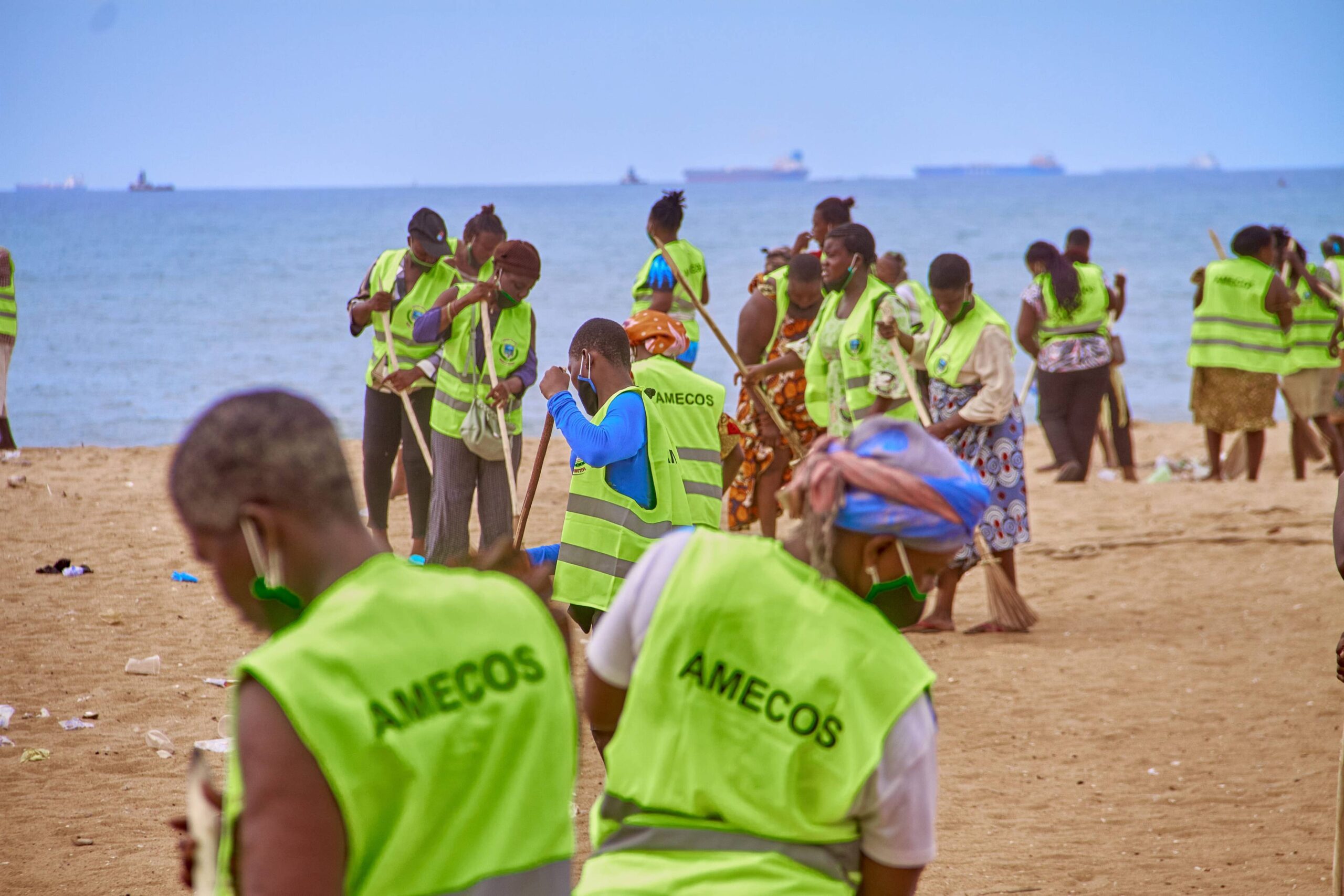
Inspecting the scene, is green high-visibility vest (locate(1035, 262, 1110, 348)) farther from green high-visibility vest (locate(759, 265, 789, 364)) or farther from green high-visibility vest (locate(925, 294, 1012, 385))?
green high-visibility vest (locate(925, 294, 1012, 385))

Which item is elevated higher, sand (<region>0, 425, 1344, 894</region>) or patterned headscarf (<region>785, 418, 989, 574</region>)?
patterned headscarf (<region>785, 418, 989, 574</region>)

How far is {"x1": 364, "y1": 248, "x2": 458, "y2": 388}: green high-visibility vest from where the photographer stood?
8.35 metres

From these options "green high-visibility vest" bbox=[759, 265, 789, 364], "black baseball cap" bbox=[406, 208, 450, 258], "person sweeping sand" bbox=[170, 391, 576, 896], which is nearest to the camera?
"person sweeping sand" bbox=[170, 391, 576, 896]

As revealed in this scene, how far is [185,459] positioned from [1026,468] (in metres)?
12.8

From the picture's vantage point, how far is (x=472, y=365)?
763 cm

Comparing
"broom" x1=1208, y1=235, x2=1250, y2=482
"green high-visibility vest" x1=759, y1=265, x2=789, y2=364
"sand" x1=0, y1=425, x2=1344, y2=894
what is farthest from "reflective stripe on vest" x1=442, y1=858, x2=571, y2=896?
"broom" x1=1208, y1=235, x2=1250, y2=482

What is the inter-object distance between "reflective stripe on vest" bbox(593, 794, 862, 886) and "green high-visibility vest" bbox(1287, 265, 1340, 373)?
11.7 metres

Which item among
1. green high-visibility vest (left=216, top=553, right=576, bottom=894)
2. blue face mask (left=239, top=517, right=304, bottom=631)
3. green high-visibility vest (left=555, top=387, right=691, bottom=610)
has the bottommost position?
green high-visibility vest (left=555, top=387, right=691, bottom=610)

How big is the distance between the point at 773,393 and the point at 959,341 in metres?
1.84

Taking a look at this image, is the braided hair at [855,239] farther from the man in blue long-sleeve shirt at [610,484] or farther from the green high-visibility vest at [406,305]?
the man in blue long-sleeve shirt at [610,484]

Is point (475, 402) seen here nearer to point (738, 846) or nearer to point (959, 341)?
point (959, 341)

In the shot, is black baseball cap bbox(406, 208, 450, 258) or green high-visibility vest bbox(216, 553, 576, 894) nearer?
green high-visibility vest bbox(216, 553, 576, 894)

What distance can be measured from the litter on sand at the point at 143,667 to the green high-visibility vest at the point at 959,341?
176 inches

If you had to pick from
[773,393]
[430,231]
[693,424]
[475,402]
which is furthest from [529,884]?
[773,393]
